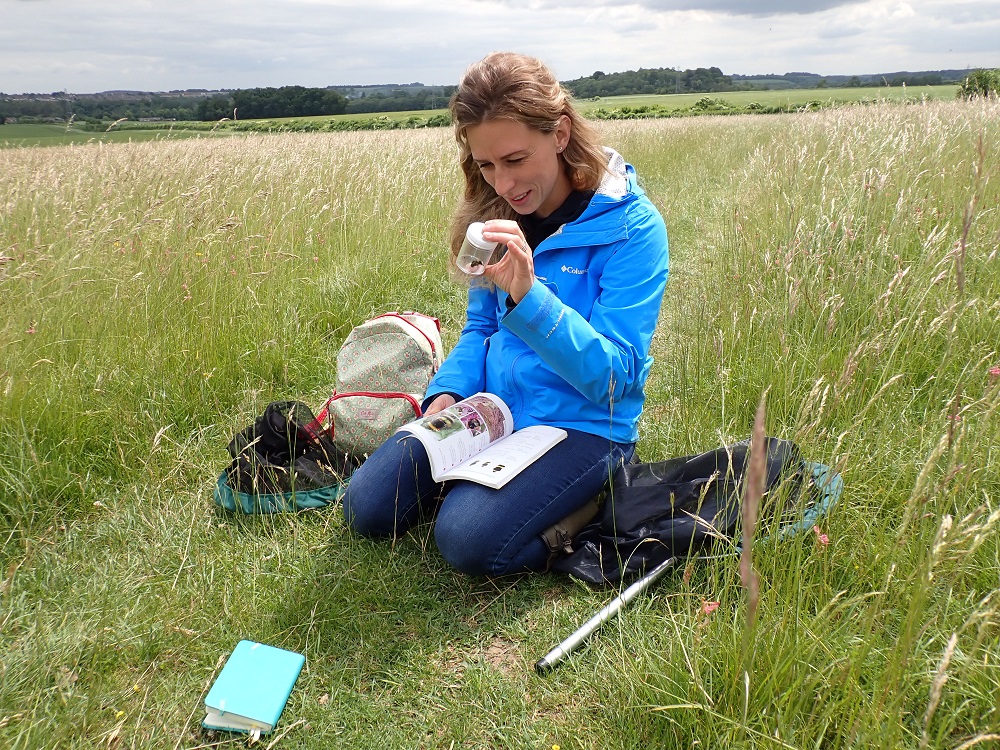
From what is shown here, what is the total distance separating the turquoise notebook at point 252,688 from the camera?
167cm

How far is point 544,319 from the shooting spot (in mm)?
1981

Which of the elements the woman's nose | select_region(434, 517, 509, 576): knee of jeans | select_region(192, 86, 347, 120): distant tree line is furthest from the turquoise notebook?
select_region(192, 86, 347, 120): distant tree line

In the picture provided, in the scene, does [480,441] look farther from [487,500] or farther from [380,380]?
[380,380]

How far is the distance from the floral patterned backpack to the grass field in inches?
14.9

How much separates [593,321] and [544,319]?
0.95ft

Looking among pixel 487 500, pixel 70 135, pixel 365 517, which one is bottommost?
pixel 365 517

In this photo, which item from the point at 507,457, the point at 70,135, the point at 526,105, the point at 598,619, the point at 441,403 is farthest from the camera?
the point at 70,135

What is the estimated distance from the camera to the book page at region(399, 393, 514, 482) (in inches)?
88.7

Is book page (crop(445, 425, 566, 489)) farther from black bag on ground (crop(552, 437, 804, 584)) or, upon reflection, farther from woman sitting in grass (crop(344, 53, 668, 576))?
black bag on ground (crop(552, 437, 804, 584))

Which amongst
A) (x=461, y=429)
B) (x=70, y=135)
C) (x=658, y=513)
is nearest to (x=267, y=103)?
(x=70, y=135)

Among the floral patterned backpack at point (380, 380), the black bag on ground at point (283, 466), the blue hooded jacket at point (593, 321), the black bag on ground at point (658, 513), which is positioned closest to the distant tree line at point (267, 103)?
the floral patterned backpack at point (380, 380)

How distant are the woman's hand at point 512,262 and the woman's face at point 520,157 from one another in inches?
13.3

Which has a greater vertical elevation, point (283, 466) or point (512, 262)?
point (512, 262)

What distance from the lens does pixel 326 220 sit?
16.5ft
